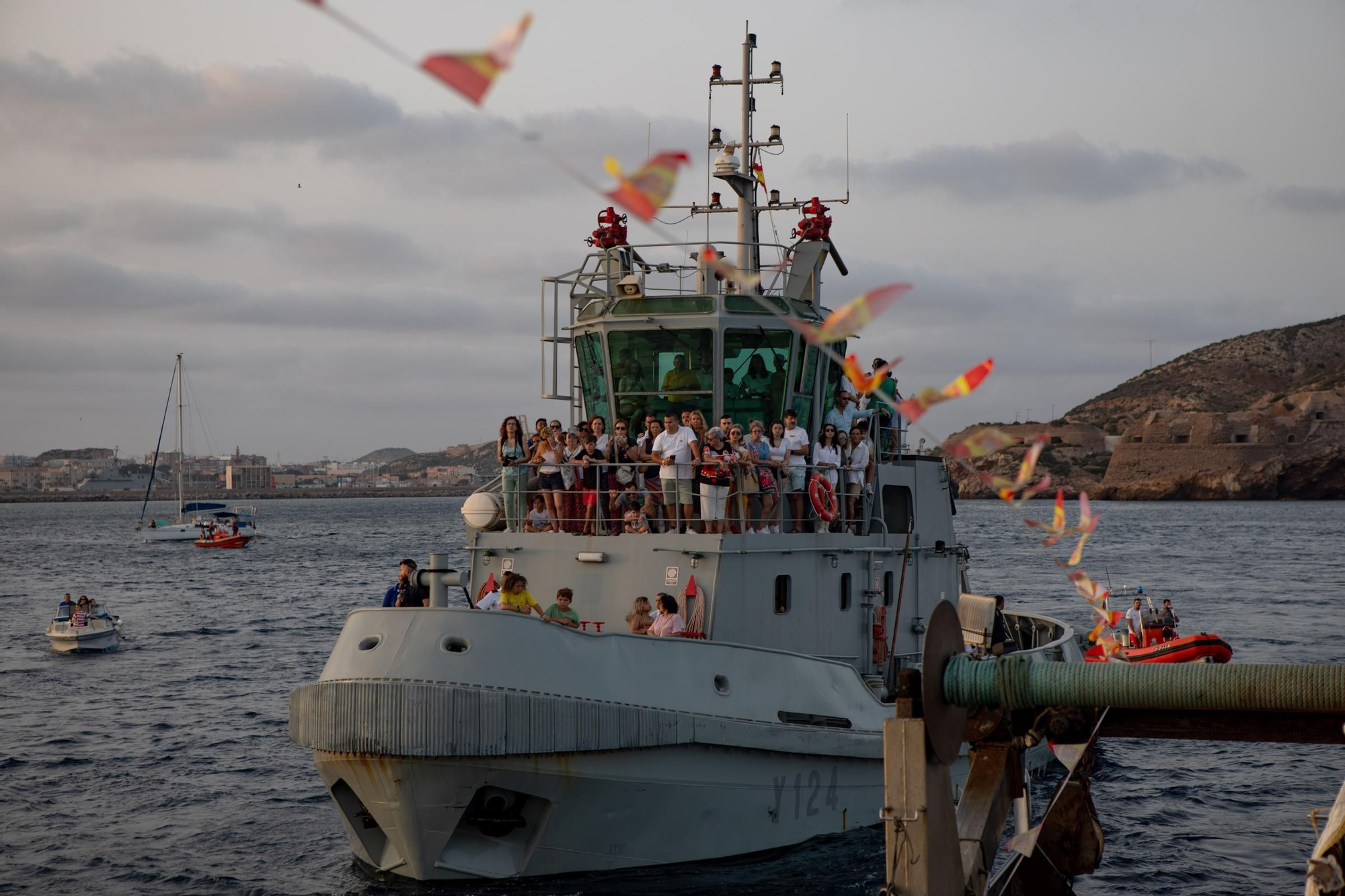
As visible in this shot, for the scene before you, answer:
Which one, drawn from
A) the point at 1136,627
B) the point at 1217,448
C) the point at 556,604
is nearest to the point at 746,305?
the point at 556,604

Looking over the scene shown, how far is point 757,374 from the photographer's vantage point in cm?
1340

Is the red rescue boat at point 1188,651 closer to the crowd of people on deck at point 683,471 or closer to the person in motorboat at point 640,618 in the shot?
the crowd of people on deck at point 683,471

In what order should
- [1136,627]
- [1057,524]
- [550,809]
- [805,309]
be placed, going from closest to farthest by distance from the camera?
[1057,524]
[550,809]
[805,309]
[1136,627]

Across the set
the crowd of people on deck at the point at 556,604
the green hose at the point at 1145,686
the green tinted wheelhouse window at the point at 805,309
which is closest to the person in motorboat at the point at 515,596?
the crowd of people on deck at the point at 556,604

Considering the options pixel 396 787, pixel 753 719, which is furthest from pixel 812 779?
pixel 396 787

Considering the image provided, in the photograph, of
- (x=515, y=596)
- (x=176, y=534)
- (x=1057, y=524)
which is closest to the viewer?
(x=1057, y=524)

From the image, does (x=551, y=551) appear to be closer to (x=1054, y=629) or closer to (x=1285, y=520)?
(x=1054, y=629)

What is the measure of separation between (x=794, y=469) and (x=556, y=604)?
275 centimetres

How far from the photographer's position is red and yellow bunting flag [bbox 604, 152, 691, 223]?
4.28 meters

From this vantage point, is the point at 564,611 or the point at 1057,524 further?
the point at 564,611

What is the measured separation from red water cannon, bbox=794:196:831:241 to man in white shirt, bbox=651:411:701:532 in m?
3.72

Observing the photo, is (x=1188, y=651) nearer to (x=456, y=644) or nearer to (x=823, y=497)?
(x=823, y=497)

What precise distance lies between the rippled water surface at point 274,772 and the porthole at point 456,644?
203 cm

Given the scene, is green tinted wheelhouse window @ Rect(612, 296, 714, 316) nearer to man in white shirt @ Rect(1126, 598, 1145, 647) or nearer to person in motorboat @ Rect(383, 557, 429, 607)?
person in motorboat @ Rect(383, 557, 429, 607)
